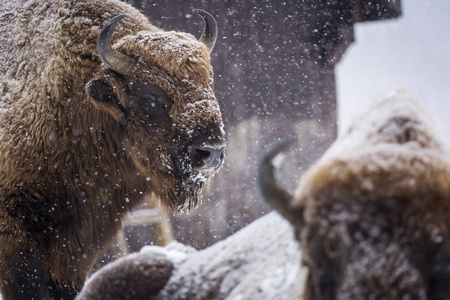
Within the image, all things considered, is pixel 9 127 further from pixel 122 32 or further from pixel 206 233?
pixel 206 233

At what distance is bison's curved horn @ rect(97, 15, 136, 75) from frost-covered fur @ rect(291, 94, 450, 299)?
1.87m

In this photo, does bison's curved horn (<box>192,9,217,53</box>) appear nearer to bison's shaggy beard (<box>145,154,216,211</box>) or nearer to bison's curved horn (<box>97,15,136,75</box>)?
bison's curved horn (<box>97,15,136,75</box>)

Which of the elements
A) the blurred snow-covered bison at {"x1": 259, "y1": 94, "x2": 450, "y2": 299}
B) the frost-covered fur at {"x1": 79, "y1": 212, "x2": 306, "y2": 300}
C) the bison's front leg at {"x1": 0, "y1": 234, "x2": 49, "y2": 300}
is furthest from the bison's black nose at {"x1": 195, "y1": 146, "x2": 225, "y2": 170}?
the blurred snow-covered bison at {"x1": 259, "y1": 94, "x2": 450, "y2": 299}

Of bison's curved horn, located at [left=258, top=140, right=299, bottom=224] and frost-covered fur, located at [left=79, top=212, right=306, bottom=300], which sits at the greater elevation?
bison's curved horn, located at [left=258, top=140, right=299, bottom=224]

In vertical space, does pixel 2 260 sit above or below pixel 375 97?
below

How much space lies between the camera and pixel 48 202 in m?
2.73

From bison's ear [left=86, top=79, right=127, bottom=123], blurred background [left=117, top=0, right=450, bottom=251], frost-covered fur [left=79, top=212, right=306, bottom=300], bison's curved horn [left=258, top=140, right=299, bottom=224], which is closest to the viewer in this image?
A: bison's curved horn [left=258, top=140, right=299, bottom=224]

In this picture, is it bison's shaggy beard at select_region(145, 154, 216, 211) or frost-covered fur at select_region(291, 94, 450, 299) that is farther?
bison's shaggy beard at select_region(145, 154, 216, 211)

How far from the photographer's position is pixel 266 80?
471 centimetres

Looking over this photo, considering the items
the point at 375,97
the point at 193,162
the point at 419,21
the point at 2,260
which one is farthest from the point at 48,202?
the point at 419,21

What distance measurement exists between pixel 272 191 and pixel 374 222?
0.24m

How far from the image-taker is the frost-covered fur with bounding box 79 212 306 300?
1.29 meters

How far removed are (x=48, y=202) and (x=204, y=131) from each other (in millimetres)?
→ 1002

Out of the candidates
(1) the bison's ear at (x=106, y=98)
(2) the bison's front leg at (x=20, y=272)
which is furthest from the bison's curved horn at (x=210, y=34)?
(2) the bison's front leg at (x=20, y=272)
